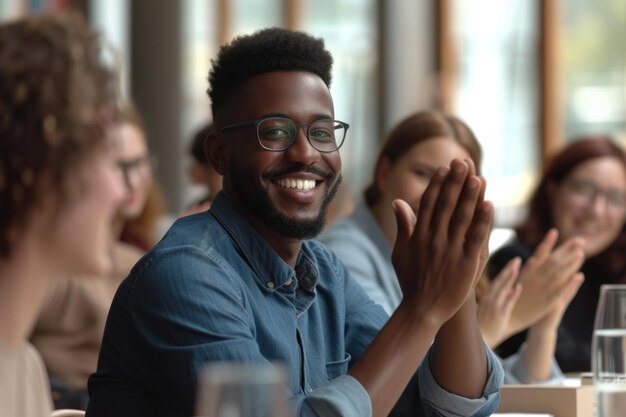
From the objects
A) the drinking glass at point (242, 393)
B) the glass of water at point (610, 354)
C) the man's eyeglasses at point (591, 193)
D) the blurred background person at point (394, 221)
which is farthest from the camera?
the man's eyeglasses at point (591, 193)

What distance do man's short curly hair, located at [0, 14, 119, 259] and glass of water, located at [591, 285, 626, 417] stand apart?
902 millimetres

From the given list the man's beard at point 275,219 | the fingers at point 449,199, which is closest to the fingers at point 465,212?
the fingers at point 449,199

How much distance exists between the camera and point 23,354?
1.18 metres

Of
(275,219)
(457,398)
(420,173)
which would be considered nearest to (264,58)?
(275,219)

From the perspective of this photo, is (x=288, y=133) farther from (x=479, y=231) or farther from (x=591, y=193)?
(x=591, y=193)

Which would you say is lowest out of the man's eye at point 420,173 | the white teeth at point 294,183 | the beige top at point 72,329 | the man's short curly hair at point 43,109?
the beige top at point 72,329

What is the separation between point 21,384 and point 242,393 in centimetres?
38

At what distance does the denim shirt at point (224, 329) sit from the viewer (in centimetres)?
151

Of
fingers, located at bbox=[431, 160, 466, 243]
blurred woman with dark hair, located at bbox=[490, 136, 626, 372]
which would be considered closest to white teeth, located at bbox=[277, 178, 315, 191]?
fingers, located at bbox=[431, 160, 466, 243]

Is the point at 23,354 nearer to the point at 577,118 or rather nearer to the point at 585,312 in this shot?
the point at 585,312

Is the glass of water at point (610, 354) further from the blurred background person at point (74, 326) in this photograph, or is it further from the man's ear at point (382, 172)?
the blurred background person at point (74, 326)

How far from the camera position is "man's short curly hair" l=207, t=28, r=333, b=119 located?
1.72 metres

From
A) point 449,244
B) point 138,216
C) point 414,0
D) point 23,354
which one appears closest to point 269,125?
point 449,244

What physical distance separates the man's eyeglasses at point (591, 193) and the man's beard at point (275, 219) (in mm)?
2007
